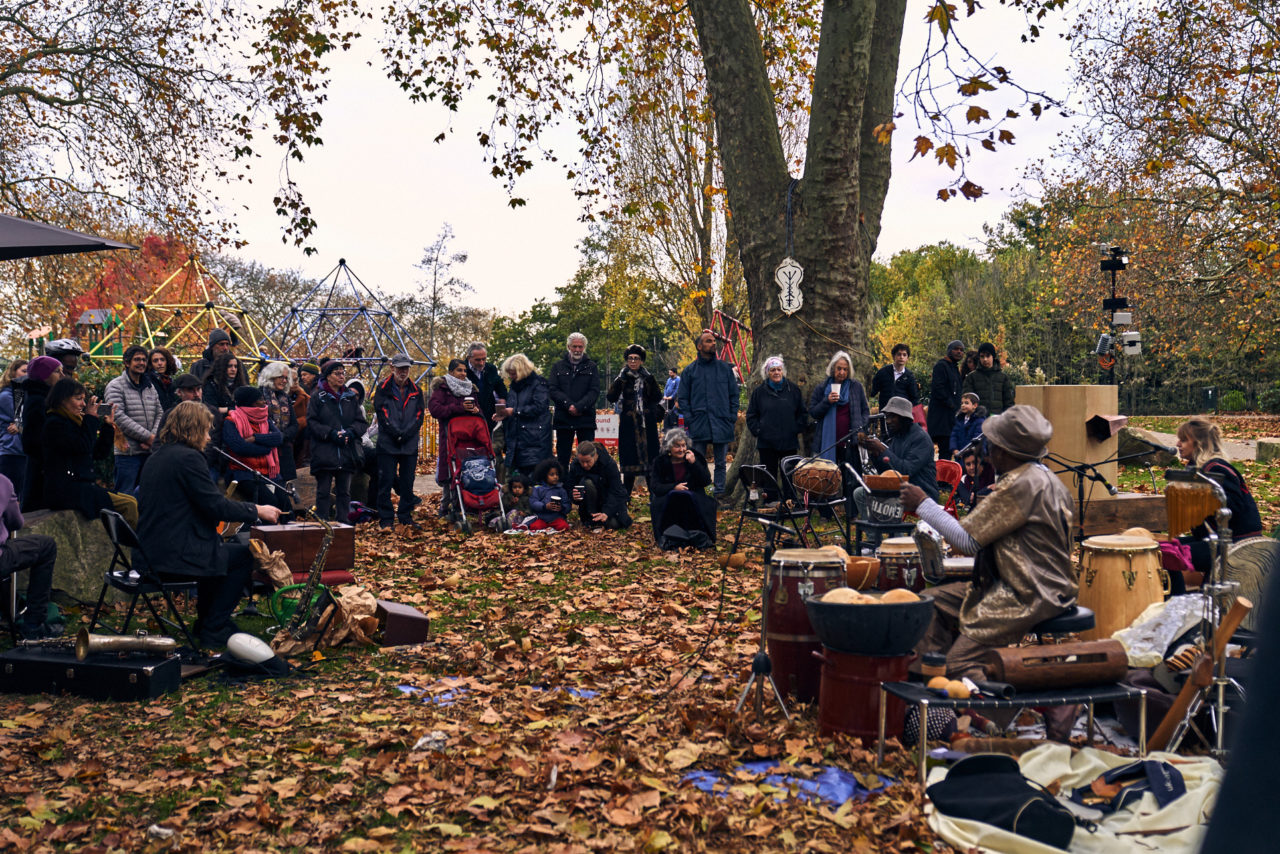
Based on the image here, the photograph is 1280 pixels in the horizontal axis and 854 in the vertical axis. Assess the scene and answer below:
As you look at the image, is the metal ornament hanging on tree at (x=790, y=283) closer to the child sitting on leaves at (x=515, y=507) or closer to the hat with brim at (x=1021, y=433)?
the child sitting on leaves at (x=515, y=507)

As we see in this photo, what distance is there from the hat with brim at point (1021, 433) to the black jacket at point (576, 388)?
8.45 metres

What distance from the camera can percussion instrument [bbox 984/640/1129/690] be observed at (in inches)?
199

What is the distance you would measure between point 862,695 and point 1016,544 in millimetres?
1319

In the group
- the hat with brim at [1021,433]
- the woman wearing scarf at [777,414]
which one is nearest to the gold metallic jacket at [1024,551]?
the hat with brim at [1021,433]

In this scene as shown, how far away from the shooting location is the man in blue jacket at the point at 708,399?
44.3 feet

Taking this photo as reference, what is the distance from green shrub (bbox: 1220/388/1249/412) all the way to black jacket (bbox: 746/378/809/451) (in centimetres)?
3192

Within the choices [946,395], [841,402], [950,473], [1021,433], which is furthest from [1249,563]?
[946,395]

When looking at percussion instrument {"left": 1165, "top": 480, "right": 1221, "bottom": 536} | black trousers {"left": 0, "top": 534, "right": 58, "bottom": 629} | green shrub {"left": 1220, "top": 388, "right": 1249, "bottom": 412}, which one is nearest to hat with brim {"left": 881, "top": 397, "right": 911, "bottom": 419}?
percussion instrument {"left": 1165, "top": 480, "right": 1221, "bottom": 536}

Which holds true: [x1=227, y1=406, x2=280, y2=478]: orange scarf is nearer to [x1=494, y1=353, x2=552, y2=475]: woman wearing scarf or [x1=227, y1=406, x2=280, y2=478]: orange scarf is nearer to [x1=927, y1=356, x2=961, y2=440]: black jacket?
[x1=494, y1=353, x2=552, y2=475]: woman wearing scarf

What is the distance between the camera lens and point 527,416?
529 inches

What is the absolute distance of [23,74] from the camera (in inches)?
764

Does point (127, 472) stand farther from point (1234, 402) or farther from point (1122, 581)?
point (1234, 402)

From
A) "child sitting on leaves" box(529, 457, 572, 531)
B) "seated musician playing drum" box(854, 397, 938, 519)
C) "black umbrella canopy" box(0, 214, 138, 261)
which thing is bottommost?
"child sitting on leaves" box(529, 457, 572, 531)

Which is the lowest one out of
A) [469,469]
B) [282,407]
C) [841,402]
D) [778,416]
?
[469,469]
